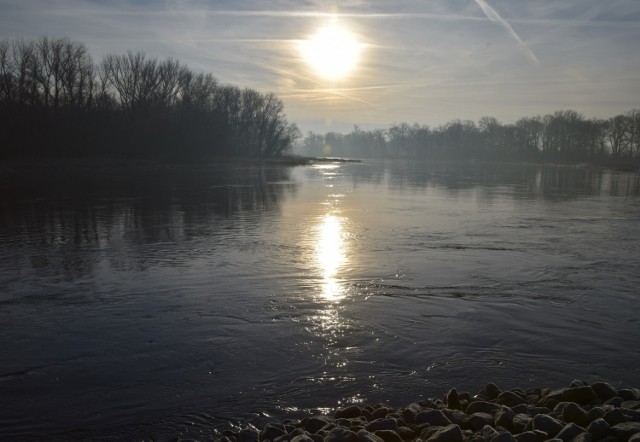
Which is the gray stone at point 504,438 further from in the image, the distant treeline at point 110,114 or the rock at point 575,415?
the distant treeline at point 110,114

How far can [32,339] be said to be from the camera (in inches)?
297

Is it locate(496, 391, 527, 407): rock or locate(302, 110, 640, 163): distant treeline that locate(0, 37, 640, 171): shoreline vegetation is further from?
locate(496, 391, 527, 407): rock

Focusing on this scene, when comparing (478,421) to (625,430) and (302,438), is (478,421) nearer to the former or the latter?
(625,430)

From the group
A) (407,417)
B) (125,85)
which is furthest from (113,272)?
(125,85)

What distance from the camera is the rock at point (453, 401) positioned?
5.53 metres

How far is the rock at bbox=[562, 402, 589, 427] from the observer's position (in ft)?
Answer: 15.9

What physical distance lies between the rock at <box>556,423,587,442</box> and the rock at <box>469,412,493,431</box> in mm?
672

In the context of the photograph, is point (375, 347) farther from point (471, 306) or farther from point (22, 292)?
point (22, 292)

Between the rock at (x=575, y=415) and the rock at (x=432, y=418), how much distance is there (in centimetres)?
109

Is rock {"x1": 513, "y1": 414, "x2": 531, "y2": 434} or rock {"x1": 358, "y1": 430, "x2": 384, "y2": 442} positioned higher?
rock {"x1": 358, "y1": 430, "x2": 384, "y2": 442}

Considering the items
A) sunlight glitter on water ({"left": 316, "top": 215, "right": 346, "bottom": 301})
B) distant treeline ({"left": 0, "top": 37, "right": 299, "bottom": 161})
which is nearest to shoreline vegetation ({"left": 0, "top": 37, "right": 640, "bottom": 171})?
distant treeline ({"left": 0, "top": 37, "right": 299, "bottom": 161})

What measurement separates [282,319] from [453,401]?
3.67 metres

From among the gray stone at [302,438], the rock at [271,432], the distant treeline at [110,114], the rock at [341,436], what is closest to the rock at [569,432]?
the rock at [341,436]

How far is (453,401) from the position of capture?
556cm
